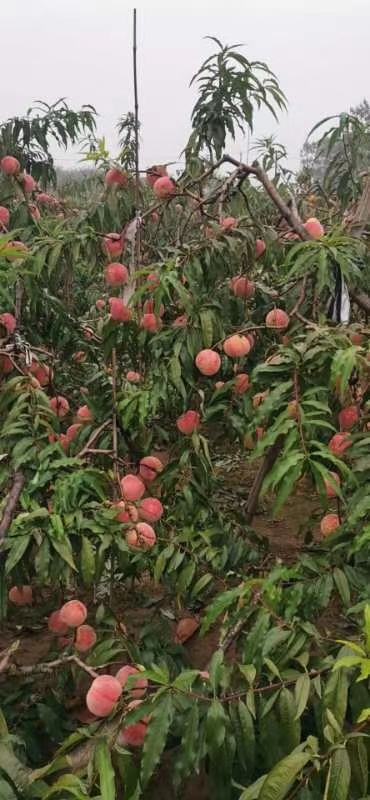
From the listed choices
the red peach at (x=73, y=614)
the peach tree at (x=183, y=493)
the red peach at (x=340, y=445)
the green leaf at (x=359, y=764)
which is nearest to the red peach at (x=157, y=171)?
the peach tree at (x=183, y=493)

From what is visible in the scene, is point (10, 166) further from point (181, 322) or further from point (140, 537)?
point (140, 537)

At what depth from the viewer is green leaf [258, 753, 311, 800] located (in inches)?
35.0

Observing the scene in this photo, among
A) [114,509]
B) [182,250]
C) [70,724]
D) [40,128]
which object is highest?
[40,128]

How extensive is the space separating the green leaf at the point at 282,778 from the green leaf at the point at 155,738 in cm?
24

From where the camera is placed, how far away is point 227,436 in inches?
76.6

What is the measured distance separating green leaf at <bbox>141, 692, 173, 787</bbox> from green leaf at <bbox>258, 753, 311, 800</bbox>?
0.24 metres

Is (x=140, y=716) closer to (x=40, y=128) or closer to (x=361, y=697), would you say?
(x=361, y=697)

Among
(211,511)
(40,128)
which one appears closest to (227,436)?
(211,511)

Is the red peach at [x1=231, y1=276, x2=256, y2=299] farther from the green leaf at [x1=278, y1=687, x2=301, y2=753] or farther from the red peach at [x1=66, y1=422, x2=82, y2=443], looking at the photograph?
the green leaf at [x1=278, y1=687, x2=301, y2=753]

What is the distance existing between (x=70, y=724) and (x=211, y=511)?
0.69 meters

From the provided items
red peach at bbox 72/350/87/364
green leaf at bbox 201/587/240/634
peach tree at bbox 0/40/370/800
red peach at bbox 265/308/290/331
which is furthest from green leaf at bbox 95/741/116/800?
red peach at bbox 72/350/87/364

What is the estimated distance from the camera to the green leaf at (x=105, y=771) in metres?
1.01

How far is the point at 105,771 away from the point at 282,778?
304mm

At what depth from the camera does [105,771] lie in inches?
41.4
